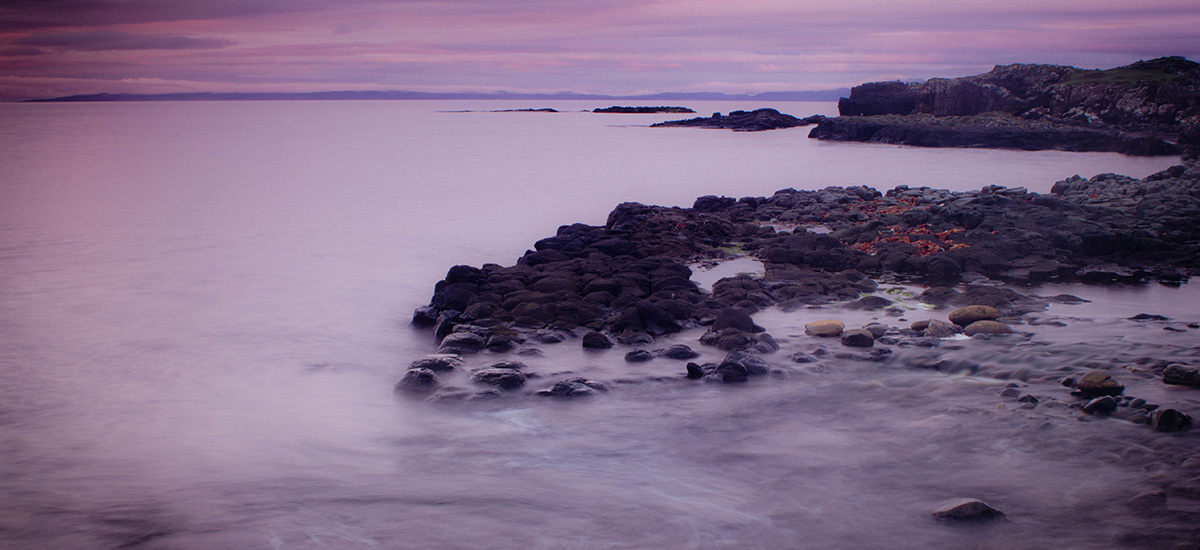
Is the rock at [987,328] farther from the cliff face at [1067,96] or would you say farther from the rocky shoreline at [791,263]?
the cliff face at [1067,96]

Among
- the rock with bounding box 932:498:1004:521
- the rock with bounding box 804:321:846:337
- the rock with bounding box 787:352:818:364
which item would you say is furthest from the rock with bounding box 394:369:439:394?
the rock with bounding box 932:498:1004:521

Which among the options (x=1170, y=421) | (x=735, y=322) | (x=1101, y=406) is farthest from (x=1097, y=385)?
(x=735, y=322)

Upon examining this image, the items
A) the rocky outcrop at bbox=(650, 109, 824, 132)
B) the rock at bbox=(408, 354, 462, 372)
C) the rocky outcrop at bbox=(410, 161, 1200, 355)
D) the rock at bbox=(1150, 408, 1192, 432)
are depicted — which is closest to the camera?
the rock at bbox=(1150, 408, 1192, 432)

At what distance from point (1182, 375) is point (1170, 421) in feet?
3.36

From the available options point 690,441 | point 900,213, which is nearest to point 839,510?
point 690,441

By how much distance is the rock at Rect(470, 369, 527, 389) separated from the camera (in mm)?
6078

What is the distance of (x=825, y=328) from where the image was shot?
23.7 feet

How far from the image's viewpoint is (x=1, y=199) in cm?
1902

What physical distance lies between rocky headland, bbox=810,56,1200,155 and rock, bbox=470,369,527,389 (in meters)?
28.7

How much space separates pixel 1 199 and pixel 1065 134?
37.1 meters

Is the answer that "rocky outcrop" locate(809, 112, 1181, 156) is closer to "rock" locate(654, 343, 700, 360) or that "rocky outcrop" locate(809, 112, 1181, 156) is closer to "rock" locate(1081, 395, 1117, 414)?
"rock" locate(1081, 395, 1117, 414)

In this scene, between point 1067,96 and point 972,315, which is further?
point 1067,96

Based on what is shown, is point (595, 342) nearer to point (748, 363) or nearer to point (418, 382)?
point (748, 363)

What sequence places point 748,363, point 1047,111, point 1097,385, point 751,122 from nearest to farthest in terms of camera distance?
point 1097,385, point 748,363, point 1047,111, point 751,122
